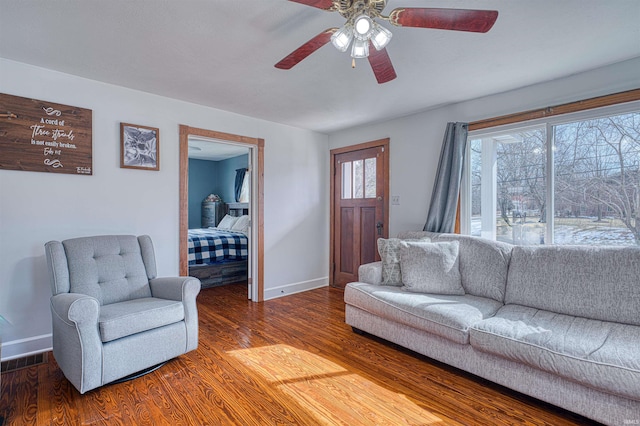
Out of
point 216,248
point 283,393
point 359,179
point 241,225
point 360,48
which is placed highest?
point 360,48

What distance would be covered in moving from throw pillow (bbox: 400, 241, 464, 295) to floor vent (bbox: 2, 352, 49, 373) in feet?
10.1

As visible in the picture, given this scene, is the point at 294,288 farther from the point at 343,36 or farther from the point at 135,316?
the point at 343,36

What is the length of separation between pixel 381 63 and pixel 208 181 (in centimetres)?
696

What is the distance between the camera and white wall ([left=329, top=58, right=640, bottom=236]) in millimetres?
2562

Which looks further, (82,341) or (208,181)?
(208,181)

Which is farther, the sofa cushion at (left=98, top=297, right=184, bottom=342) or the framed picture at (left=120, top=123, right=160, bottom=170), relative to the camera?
the framed picture at (left=120, top=123, right=160, bottom=170)

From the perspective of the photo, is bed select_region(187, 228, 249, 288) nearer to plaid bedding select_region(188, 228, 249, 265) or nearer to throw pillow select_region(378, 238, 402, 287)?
plaid bedding select_region(188, 228, 249, 265)

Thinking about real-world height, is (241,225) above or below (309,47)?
below

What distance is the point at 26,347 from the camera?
2.58 meters

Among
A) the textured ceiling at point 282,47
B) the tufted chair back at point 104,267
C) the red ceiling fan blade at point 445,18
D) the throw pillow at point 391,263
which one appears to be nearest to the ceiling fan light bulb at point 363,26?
the red ceiling fan blade at point 445,18

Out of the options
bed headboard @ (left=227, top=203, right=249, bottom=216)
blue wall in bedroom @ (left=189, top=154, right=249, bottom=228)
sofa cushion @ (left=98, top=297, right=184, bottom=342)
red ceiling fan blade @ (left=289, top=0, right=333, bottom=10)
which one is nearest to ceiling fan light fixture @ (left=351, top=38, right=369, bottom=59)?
red ceiling fan blade @ (left=289, top=0, right=333, bottom=10)

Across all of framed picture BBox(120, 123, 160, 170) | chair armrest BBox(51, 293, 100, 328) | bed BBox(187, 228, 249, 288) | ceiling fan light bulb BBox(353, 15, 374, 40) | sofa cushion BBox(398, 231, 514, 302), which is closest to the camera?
ceiling fan light bulb BBox(353, 15, 374, 40)

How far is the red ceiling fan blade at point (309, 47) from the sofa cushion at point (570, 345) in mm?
2055

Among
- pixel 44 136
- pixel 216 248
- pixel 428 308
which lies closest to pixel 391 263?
pixel 428 308
